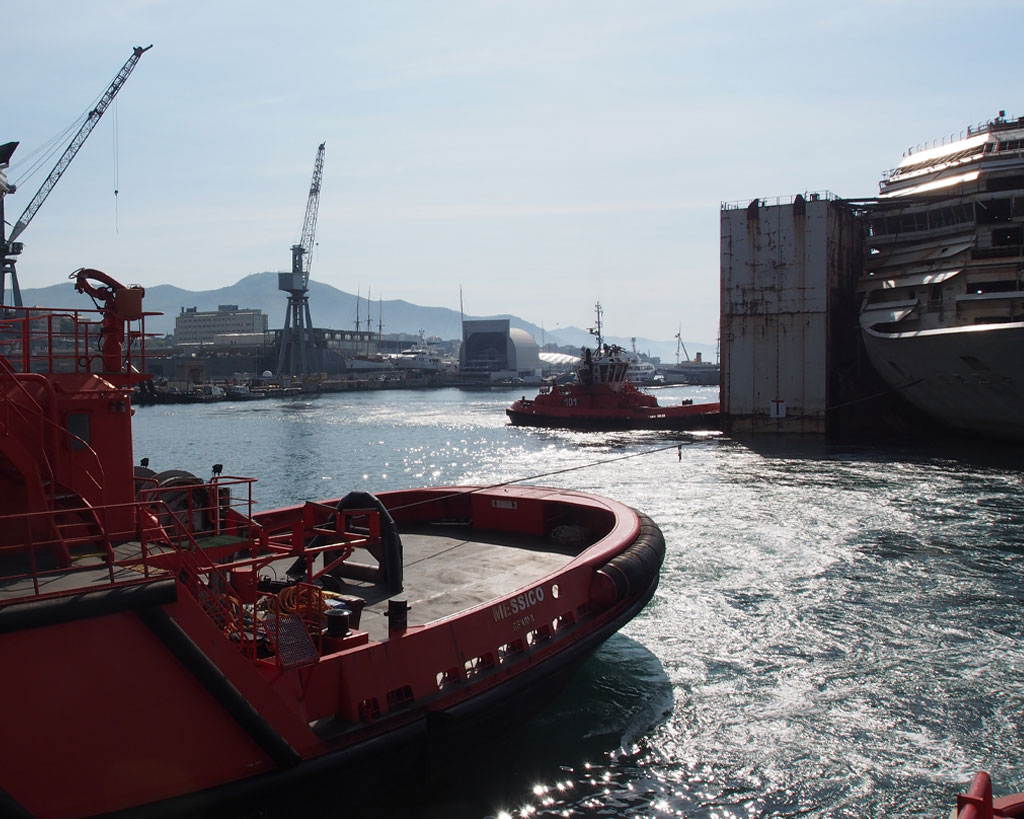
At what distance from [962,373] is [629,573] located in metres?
33.0

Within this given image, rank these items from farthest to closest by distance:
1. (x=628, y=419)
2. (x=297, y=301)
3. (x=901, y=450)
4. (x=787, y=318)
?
(x=297, y=301) → (x=628, y=419) → (x=787, y=318) → (x=901, y=450)

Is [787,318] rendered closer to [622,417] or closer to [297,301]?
[622,417]

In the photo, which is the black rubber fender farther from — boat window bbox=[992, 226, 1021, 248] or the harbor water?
boat window bbox=[992, 226, 1021, 248]

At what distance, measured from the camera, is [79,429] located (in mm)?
8656

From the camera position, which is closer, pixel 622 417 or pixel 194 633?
pixel 194 633

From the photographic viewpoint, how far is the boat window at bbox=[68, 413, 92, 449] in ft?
28.0

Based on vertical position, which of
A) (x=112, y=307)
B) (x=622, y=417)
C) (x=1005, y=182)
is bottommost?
(x=622, y=417)

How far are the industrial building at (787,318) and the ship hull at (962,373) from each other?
3.60 meters

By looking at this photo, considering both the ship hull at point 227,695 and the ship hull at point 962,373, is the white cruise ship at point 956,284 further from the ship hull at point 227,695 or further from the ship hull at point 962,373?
the ship hull at point 227,695

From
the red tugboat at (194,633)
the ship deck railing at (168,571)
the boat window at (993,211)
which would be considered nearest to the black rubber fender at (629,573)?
the red tugboat at (194,633)

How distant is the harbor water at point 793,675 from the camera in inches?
370

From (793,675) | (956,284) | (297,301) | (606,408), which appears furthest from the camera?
(297,301)

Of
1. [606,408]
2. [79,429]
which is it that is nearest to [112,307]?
[79,429]

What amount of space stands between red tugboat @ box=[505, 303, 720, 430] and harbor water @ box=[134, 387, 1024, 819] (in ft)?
72.5
